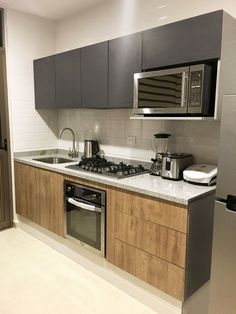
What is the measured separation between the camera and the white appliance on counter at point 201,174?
1875 millimetres

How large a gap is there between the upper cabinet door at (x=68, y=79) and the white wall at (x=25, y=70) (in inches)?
20.1

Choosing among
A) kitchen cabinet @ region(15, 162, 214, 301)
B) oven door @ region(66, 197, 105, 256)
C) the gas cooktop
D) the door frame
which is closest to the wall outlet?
the gas cooktop

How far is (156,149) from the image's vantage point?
2.53 metres

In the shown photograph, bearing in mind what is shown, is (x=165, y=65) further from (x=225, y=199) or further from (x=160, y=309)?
(x=160, y=309)

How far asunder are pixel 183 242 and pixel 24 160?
82.3 inches

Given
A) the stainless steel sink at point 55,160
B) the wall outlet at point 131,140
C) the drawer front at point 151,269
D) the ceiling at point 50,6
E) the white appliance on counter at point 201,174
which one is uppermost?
the ceiling at point 50,6

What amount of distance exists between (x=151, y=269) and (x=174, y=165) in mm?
798

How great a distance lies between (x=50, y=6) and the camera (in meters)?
2.88

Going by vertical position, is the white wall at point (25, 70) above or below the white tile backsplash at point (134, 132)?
above

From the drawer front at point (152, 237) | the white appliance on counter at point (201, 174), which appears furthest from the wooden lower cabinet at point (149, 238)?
the white appliance on counter at point (201, 174)

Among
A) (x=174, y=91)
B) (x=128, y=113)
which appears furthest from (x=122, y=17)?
(x=174, y=91)

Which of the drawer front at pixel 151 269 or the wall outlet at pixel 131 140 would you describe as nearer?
the drawer front at pixel 151 269

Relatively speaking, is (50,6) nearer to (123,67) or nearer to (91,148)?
(123,67)

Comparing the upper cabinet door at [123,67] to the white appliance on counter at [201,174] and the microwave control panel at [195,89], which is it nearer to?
the microwave control panel at [195,89]
